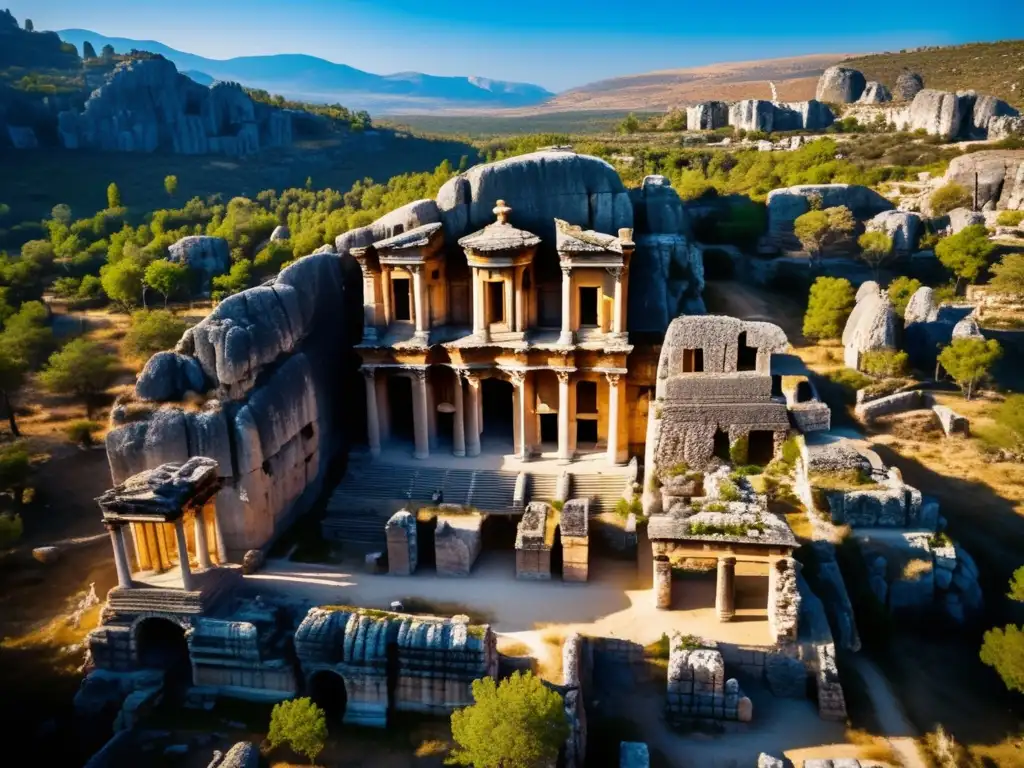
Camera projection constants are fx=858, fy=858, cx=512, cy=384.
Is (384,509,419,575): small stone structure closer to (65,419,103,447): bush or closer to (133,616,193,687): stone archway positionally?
(133,616,193,687): stone archway

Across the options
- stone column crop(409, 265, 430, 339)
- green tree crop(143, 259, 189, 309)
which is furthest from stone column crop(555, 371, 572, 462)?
green tree crop(143, 259, 189, 309)

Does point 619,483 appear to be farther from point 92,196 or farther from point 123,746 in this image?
point 92,196

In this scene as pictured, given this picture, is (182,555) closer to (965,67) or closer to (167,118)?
(167,118)

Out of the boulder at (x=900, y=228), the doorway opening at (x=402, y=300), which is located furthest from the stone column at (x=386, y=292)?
the boulder at (x=900, y=228)

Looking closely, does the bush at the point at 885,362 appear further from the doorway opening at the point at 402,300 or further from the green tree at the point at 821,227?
the doorway opening at the point at 402,300

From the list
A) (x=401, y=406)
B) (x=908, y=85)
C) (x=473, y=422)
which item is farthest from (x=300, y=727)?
(x=908, y=85)
